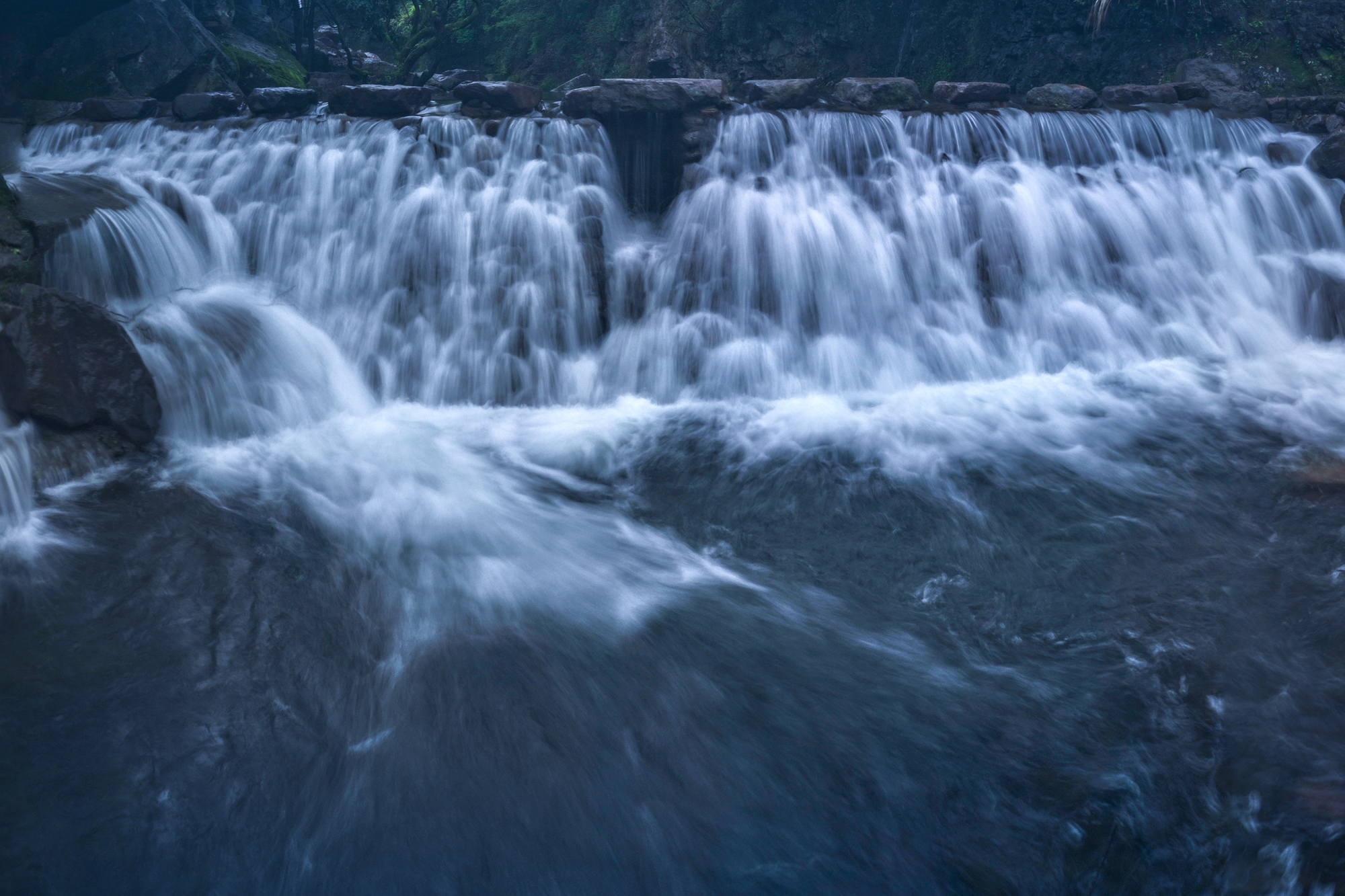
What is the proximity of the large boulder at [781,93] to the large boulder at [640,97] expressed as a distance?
46.9 inches

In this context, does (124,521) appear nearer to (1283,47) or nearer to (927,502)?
(927,502)

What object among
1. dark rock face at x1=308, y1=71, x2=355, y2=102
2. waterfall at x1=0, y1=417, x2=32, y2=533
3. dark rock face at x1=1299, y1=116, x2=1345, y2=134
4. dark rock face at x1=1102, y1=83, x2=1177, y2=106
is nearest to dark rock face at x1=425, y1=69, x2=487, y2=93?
dark rock face at x1=308, y1=71, x2=355, y2=102

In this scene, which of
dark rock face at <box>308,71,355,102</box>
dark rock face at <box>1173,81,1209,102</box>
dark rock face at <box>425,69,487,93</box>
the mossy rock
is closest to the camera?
dark rock face at <box>1173,81,1209,102</box>

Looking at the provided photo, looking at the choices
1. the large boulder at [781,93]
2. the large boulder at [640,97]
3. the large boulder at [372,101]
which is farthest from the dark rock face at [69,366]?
the large boulder at [781,93]

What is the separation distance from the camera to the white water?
5.40 metres

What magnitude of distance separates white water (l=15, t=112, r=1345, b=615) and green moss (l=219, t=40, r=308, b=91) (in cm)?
395

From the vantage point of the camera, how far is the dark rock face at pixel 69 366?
4.38m

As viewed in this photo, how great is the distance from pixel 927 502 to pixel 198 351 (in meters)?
4.84

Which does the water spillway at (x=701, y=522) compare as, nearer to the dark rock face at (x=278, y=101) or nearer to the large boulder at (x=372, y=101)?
the large boulder at (x=372, y=101)

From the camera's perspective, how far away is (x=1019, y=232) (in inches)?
295

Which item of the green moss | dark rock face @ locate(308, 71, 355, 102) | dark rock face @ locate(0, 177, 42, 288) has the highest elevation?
dark rock face @ locate(308, 71, 355, 102)

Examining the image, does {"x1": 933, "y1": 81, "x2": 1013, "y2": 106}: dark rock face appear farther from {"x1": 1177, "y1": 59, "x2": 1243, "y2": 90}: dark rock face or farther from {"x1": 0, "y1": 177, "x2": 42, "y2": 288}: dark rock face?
{"x1": 0, "y1": 177, "x2": 42, "y2": 288}: dark rock face

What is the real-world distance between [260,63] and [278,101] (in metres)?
5.35

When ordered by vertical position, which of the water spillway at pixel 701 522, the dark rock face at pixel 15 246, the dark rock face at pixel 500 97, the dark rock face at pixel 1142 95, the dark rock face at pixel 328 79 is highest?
the dark rock face at pixel 328 79
